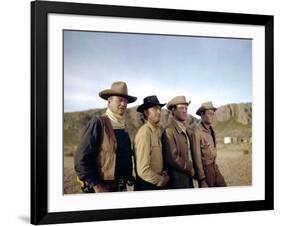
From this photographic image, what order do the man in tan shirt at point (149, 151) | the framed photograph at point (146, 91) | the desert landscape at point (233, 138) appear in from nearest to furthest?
the framed photograph at point (146, 91), the man in tan shirt at point (149, 151), the desert landscape at point (233, 138)

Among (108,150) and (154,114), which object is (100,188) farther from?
(154,114)

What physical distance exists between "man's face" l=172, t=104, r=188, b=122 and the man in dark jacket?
5.5 inches

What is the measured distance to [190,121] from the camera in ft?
6.66

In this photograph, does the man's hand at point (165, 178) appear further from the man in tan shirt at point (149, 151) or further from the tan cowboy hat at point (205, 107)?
the tan cowboy hat at point (205, 107)

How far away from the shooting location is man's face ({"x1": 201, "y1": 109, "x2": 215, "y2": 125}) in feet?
6.70

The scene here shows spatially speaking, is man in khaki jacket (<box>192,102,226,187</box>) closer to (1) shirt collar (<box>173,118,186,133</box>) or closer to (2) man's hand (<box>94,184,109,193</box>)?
(1) shirt collar (<box>173,118,186,133</box>)

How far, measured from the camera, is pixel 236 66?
2105 millimetres

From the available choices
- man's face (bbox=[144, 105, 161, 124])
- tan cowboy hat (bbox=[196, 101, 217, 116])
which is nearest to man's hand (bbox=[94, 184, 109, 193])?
man's face (bbox=[144, 105, 161, 124])

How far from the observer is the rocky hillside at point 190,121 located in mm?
1865

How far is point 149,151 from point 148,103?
0.15 metres

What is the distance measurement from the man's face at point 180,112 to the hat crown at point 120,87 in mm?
168

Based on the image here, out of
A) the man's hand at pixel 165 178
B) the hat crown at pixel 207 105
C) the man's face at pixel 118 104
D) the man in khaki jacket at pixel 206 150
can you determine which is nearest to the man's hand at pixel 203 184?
the man in khaki jacket at pixel 206 150
